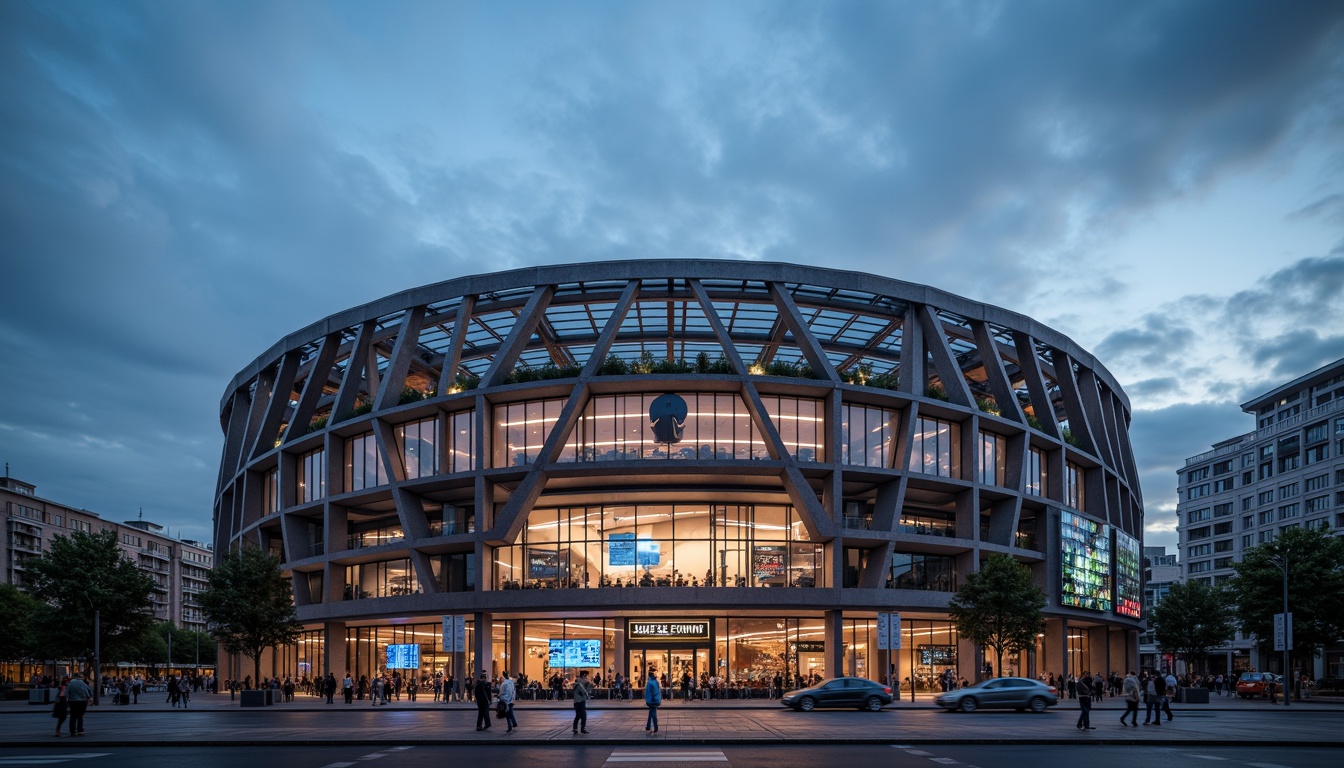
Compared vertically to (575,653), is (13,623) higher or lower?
lower

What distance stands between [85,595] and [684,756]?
156 ft

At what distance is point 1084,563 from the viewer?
6544 centimetres

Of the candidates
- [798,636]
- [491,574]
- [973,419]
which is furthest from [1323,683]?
[491,574]

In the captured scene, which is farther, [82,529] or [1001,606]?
[82,529]

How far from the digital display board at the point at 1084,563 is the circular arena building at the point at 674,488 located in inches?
9.3

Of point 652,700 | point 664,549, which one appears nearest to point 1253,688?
point 664,549

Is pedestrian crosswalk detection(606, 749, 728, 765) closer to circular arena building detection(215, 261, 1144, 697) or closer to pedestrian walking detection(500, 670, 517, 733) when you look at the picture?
pedestrian walking detection(500, 670, 517, 733)

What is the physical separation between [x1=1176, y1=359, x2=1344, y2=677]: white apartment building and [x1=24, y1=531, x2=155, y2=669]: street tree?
90.3m

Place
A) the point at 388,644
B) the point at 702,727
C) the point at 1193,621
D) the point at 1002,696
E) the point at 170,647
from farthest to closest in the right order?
the point at 170,647
the point at 1193,621
the point at 388,644
the point at 1002,696
the point at 702,727

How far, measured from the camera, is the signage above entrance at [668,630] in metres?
58.9

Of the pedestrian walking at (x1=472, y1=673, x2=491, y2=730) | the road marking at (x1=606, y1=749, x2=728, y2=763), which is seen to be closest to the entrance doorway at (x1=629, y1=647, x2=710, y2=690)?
the pedestrian walking at (x1=472, y1=673, x2=491, y2=730)

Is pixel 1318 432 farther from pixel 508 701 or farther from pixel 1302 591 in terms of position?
pixel 508 701

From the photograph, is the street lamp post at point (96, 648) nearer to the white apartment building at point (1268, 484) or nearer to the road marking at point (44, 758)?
the road marking at point (44, 758)

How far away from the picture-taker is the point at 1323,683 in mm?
68062
